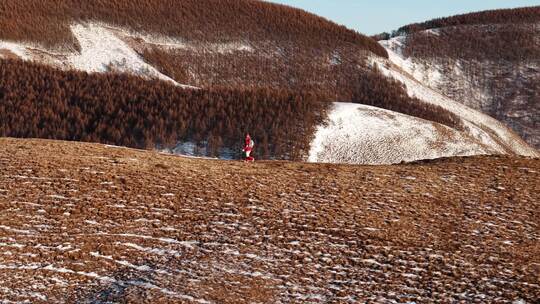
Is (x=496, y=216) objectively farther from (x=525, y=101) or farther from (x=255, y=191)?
(x=525, y=101)

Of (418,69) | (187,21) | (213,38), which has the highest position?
(187,21)

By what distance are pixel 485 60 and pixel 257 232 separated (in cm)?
9832

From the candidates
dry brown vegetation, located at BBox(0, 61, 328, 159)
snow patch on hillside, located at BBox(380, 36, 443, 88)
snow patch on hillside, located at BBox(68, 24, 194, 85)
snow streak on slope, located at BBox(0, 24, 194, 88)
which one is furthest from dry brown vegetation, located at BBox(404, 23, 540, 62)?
dry brown vegetation, located at BBox(0, 61, 328, 159)

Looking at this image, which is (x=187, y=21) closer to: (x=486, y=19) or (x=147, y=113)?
(x=147, y=113)

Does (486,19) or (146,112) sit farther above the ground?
(486,19)

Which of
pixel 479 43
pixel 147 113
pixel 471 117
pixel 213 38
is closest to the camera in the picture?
pixel 147 113

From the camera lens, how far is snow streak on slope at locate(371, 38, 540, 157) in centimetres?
6731

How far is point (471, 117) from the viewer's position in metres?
78.0

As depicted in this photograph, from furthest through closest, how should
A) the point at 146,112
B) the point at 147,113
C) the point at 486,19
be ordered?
the point at 486,19 → the point at 146,112 → the point at 147,113

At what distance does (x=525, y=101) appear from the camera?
317 feet

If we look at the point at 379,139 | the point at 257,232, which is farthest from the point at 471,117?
the point at 257,232

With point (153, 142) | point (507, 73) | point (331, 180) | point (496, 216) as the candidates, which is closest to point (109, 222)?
point (331, 180)

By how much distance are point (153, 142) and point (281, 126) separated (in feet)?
35.5

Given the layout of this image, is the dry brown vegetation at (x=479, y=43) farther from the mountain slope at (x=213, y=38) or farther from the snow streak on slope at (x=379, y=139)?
the snow streak on slope at (x=379, y=139)
